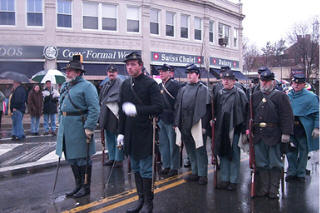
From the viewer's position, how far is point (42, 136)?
449 inches

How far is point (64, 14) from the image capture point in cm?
1945

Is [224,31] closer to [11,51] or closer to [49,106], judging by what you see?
[11,51]

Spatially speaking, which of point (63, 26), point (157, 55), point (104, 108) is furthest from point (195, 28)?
point (104, 108)

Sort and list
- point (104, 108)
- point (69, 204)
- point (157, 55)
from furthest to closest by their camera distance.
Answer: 1. point (157, 55)
2. point (104, 108)
3. point (69, 204)

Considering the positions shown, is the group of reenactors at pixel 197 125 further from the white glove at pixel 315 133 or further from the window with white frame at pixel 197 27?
the window with white frame at pixel 197 27

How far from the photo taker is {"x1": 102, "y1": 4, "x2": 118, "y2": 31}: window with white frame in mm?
20547

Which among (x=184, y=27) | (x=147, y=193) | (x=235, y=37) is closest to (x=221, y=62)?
(x=235, y=37)

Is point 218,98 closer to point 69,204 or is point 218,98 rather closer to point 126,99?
point 126,99

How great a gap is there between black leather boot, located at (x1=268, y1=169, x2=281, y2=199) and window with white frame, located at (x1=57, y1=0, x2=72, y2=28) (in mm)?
17423

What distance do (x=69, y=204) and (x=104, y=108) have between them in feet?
8.64

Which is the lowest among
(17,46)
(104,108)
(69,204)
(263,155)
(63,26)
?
(69,204)

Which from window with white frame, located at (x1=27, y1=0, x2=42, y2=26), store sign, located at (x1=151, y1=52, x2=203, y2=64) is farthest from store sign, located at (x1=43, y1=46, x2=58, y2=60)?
store sign, located at (x1=151, y1=52, x2=203, y2=64)

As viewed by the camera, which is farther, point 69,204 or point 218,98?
point 218,98

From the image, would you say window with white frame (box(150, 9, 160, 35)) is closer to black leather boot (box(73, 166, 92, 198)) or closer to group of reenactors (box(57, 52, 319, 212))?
group of reenactors (box(57, 52, 319, 212))
